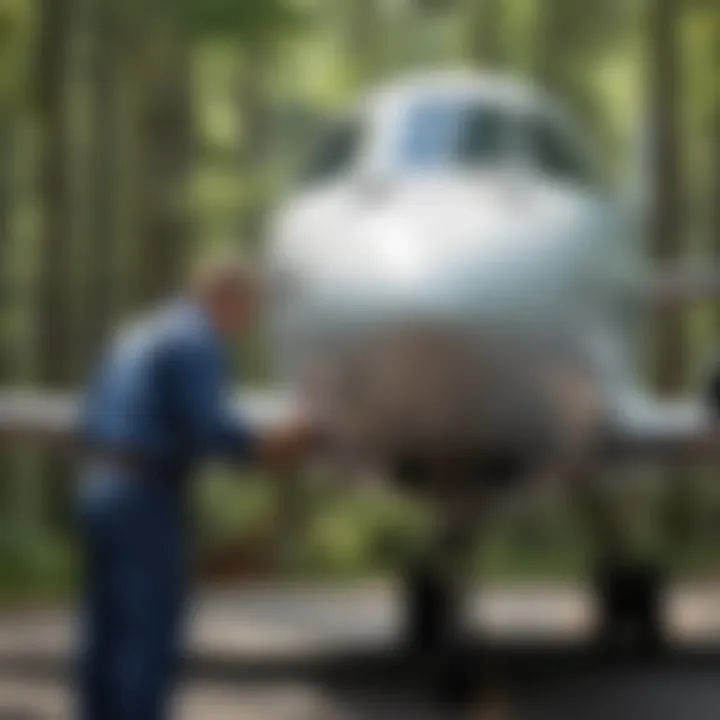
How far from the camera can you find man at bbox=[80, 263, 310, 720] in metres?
5.63

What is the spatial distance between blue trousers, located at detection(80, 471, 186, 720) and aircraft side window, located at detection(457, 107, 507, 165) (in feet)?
7.80

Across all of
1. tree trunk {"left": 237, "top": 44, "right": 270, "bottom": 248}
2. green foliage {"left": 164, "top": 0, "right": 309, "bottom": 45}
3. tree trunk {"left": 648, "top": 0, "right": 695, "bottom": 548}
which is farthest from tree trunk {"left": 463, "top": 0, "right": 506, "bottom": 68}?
green foliage {"left": 164, "top": 0, "right": 309, "bottom": 45}

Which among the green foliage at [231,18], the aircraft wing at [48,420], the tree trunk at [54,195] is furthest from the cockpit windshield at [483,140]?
the tree trunk at [54,195]

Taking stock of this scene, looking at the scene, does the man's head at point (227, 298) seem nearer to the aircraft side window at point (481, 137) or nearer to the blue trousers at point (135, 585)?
the blue trousers at point (135, 585)

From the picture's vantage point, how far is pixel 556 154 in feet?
26.6

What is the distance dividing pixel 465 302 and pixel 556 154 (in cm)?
207

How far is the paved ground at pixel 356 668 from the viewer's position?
7.50m

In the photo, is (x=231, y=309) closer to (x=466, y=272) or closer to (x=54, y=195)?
(x=466, y=272)

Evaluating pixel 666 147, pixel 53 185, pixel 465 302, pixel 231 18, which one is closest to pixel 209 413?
pixel 465 302

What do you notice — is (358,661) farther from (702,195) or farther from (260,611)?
(702,195)

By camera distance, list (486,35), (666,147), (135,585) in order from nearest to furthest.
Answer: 1. (135,585)
2. (666,147)
3. (486,35)

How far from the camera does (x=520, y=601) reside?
43.5ft

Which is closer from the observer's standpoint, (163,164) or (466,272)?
(466,272)

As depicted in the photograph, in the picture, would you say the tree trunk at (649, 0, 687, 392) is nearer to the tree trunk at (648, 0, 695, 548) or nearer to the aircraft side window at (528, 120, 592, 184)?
the tree trunk at (648, 0, 695, 548)
